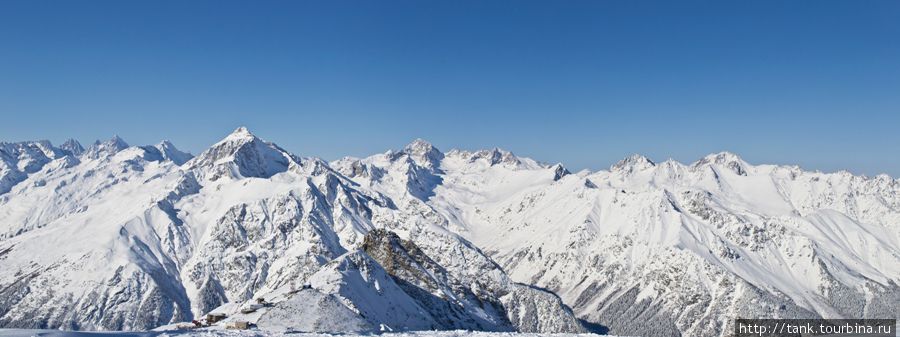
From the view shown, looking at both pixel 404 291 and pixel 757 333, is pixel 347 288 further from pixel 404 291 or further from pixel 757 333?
pixel 757 333

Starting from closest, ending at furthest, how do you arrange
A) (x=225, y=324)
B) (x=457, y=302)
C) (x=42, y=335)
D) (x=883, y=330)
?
1. (x=883, y=330)
2. (x=42, y=335)
3. (x=225, y=324)
4. (x=457, y=302)

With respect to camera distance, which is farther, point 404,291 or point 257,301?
point 404,291

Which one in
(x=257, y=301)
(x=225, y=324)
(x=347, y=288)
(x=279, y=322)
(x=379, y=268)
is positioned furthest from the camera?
(x=379, y=268)

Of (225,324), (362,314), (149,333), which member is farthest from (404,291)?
(149,333)

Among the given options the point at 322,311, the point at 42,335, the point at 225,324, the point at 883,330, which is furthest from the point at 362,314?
the point at 883,330

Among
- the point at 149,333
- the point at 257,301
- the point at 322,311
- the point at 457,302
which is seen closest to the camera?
the point at 149,333

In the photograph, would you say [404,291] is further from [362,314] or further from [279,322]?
[279,322]

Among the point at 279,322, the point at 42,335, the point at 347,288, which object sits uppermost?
the point at 347,288

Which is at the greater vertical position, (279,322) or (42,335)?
(279,322)

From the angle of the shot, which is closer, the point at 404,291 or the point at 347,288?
the point at 347,288
